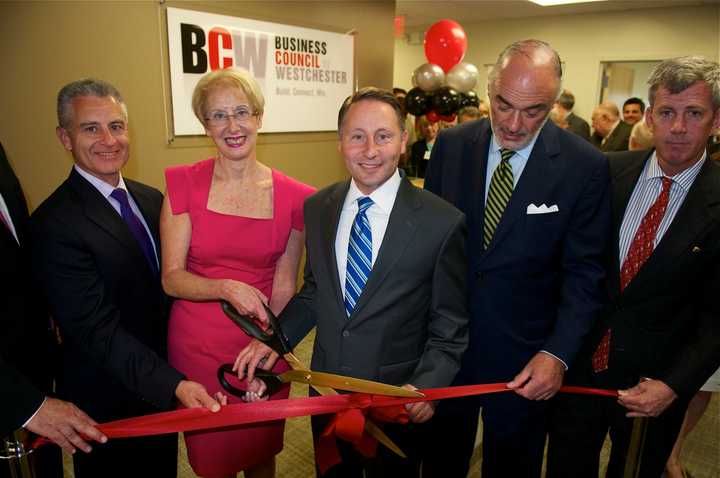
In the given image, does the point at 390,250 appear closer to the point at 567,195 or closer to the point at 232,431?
the point at 567,195

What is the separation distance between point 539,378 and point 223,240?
1225mm

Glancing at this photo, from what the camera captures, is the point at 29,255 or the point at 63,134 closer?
the point at 29,255

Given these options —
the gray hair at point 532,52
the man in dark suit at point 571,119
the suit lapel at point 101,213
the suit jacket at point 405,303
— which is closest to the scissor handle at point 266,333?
the suit jacket at point 405,303

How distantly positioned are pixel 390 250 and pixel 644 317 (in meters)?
1.04

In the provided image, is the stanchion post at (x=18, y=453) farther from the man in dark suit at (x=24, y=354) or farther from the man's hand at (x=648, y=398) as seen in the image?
the man's hand at (x=648, y=398)

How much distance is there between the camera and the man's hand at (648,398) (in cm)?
170

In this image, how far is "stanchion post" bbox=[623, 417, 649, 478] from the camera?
1.80m

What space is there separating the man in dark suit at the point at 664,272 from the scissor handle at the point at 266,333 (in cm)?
118

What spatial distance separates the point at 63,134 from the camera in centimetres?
187

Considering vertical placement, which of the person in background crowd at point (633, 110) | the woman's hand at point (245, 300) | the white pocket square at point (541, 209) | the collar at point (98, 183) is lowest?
the woman's hand at point (245, 300)

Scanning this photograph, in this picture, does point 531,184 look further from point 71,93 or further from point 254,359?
point 71,93

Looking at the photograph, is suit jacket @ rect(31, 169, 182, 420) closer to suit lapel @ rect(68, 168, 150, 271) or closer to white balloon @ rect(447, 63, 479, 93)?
suit lapel @ rect(68, 168, 150, 271)

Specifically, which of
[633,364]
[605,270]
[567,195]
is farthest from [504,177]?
[633,364]

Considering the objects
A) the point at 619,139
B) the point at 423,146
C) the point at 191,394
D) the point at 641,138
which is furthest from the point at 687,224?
the point at 423,146
